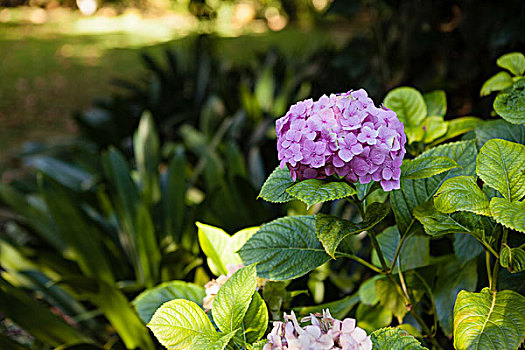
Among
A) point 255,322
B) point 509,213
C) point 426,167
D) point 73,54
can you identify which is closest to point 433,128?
point 426,167

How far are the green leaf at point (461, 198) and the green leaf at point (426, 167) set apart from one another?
0.08 ft

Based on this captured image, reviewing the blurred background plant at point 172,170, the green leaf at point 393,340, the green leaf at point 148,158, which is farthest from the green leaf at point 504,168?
the green leaf at point 148,158

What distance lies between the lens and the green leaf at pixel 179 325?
70 centimetres

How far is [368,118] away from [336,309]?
0.50 meters

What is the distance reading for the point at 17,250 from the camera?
1.80 meters

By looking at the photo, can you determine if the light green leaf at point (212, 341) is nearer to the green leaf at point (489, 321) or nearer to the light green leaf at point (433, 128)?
the green leaf at point (489, 321)

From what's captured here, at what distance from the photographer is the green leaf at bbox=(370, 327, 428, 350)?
25.6 inches

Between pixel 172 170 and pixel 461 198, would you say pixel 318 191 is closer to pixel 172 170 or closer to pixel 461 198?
pixel 461 198

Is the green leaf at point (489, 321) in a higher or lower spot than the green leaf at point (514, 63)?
lower

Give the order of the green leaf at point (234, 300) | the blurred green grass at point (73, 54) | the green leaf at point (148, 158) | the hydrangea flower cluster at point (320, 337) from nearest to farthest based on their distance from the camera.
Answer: the hydrangea flower cluster at point (320, 337), the green leaf at point (234, 300), the green leaf at point (148, 158), the blurred green grass at point (73, 54)

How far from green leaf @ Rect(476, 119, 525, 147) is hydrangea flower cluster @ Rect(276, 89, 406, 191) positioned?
31cm

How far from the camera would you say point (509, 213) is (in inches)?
25.1

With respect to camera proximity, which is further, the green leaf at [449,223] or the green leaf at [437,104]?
the green leaf at [437,104]

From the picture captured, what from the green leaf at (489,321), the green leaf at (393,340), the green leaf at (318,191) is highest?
the green leaf at (318,191)
